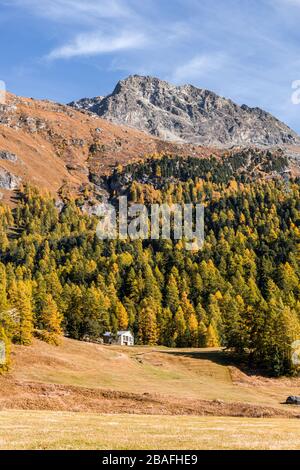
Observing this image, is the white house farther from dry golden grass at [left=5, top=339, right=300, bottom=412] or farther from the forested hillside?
dry golden grass at [left=5, top=339, right=300, bottom=412]

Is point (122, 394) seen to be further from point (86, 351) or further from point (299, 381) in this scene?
point (299, 381)

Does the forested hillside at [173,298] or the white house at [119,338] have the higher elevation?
the forested hillside at [173,298]

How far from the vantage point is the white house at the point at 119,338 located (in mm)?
124812

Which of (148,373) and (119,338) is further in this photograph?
(119,338)

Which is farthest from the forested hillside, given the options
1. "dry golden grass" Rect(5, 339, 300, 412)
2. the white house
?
"dry golden grass" Rect(5, 339, 300, 412)

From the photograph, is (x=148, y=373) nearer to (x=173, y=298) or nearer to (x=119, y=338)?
(x=119, y=338)

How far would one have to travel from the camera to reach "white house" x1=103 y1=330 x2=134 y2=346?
409 ft

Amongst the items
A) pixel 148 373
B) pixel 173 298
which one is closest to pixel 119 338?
pixel 173 298

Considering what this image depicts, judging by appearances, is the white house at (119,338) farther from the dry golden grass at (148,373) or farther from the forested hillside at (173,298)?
the dry golden grass at (148,373)

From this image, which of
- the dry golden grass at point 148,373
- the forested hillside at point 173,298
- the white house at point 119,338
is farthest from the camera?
the white house at point 119,338

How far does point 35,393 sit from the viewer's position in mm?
62625

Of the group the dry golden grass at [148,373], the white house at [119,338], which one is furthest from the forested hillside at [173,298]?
the dry golden grass at [148,373]

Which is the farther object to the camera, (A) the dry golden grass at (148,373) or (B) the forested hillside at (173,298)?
(B) the forested hillside at (173,298)

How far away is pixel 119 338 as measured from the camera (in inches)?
4911
